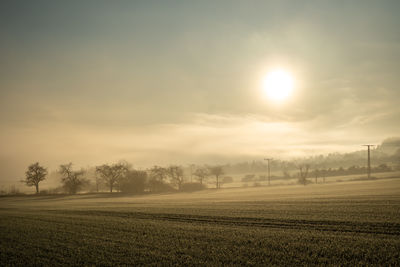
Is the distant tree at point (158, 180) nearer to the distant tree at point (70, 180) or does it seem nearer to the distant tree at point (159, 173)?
the distant tree at point (159, 173)

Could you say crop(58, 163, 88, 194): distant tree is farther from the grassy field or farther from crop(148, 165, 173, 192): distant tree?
the grassy field

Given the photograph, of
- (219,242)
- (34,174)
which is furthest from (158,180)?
(219,242)

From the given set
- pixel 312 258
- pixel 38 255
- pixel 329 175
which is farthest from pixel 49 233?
pixel 329 175

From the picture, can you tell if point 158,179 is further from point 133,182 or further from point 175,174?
point 133,182

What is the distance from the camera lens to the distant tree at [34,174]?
97062 millimetres

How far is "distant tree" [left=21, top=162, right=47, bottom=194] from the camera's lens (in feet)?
318

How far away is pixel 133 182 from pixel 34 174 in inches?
1544

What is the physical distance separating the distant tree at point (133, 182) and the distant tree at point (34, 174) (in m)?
31.1

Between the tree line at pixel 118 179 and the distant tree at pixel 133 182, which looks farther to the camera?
the distant tree at pixel 133 182

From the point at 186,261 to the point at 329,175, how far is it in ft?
602

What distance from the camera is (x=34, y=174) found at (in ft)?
320

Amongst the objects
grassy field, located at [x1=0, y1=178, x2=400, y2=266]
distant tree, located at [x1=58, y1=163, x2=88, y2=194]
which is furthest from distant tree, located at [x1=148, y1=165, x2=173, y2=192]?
grassy field, located at [x1=0, y1=178, x2=400, y2=266]

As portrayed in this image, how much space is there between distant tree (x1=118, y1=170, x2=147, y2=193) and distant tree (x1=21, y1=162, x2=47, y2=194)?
31089 millimetres

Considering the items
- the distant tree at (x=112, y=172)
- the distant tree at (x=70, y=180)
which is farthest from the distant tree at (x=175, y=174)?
the distant tree at (x=70, y=180)
